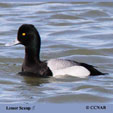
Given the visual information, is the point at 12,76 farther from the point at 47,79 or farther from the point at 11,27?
the point at 11,27

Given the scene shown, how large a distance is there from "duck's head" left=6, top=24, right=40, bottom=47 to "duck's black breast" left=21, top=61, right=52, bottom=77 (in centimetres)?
51

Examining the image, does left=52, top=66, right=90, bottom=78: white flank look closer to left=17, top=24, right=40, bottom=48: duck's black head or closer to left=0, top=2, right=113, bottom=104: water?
left=0, top=2, right=113, bottom=104: water

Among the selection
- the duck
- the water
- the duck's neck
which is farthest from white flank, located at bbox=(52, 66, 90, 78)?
the duck's neck

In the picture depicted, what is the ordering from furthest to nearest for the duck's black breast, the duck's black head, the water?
the duck's black head, the duck's black breast, the water

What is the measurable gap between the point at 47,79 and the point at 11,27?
6377 mm

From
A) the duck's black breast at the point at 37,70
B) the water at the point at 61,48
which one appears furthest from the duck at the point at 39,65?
the water at the point at 61,48

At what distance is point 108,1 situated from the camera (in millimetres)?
21312

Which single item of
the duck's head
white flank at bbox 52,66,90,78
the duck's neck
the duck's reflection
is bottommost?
the duck's reflection

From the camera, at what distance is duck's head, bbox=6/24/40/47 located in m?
11.7

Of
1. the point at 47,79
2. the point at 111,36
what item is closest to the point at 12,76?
the point at 47,79

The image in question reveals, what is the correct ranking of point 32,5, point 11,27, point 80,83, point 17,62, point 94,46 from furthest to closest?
point 32,5
point 11,27
point 94,46
point 17,62
point 80,83

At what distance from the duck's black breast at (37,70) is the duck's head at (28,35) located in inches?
20.1

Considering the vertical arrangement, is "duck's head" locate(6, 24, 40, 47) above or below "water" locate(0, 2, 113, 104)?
above

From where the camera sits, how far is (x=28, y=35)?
38.9 feet
